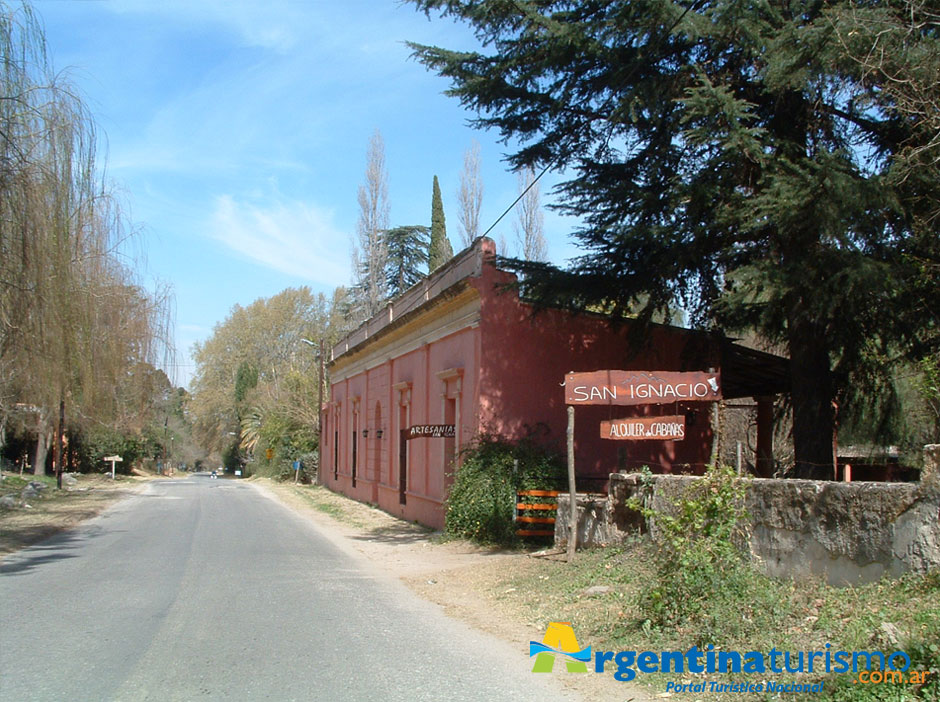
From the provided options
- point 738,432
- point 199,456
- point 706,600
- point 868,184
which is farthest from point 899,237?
point 199,456

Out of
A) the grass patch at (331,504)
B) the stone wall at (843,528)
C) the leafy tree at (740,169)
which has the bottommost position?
the grass patch at (331,504)

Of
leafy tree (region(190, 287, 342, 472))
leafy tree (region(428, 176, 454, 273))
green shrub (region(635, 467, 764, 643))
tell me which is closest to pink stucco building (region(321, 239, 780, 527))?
green shrub (region(635, 467, 764, 643))

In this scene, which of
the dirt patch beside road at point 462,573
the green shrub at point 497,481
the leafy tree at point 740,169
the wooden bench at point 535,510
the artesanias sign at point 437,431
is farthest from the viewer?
the artesanias sign at point 437,431

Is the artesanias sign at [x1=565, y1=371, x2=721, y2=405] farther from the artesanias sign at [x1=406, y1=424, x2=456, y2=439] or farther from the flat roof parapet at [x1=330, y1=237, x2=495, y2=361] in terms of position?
the artesanias sign at [x1=406, y1=424, x2=456, y2=439]

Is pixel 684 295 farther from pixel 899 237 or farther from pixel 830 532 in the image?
pixel 830 532

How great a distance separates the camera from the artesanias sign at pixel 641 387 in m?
11.3

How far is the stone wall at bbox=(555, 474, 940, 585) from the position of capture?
22.1 feet

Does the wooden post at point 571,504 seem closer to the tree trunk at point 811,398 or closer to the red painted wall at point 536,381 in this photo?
the red painted wall at point 536,381

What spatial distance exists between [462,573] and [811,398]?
6.14 metres

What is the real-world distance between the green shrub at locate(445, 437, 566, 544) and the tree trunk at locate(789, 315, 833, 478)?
14.6 ft

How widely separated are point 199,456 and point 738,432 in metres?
89.9

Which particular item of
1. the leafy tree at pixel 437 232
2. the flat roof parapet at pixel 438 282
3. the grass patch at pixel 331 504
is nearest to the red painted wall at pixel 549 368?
the flat roof parapet at pixel 438 282

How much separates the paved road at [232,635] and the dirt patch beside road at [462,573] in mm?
336

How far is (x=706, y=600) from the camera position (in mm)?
7375
